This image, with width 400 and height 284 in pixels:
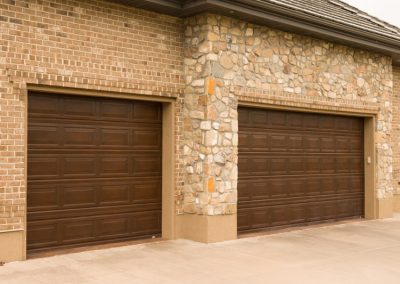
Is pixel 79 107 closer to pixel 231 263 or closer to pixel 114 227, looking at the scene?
pixel 114 227

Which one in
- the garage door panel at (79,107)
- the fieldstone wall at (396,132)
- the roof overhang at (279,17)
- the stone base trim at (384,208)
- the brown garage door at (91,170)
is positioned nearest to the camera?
the brown garage door at (91,170)

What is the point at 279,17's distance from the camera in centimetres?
1018

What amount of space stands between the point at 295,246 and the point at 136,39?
4688mm

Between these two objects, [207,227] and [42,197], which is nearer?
[42,197]

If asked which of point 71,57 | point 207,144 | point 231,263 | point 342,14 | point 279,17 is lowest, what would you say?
point 231,263

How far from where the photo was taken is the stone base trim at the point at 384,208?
13.3 metres

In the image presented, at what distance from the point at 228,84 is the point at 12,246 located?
476 centimetres

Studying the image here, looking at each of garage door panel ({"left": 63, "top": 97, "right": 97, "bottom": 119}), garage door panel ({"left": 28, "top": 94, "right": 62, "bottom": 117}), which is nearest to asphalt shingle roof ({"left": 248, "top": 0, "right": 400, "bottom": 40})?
garage door panel ({"left": 63, "top": 97, "right": 97, "bottom": 119})

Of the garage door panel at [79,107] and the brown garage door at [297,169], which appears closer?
the garage door panel at [79,107]

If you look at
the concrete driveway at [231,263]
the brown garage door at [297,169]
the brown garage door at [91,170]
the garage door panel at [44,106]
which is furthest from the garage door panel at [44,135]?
the brown garage door at [297,169]

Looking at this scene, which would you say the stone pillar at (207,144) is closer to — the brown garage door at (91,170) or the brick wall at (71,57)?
the brick wall at (71,57)

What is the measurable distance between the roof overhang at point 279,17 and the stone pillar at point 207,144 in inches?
16.8

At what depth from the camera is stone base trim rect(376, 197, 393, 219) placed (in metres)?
13.3

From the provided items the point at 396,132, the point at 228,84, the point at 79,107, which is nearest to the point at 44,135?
the point at 79,107
